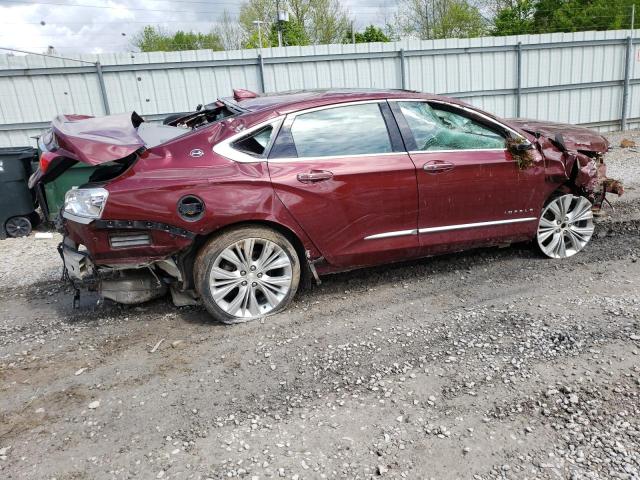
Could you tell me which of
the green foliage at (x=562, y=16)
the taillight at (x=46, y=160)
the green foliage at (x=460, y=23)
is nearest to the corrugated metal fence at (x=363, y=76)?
the taillight at (x=46, y=160)

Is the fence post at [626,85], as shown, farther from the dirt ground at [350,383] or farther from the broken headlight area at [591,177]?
the dirt ground at [350,383]

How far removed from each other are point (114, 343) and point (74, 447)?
3.93 feet

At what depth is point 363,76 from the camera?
39.2 ft

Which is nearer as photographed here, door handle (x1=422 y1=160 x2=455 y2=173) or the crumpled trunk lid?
door handle (x1=422 y1=160 x2=455 y2=173)

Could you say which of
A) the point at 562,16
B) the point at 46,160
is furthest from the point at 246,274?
the point at 562,16

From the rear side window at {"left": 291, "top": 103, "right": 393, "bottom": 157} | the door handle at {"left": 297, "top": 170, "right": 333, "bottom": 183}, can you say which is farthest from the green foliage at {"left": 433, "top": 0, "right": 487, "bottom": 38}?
the door handle at {"left": 297, "top": 170, "right": 333, "bottom": 183}

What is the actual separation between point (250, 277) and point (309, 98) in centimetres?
150

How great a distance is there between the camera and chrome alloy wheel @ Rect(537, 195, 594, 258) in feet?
16.3

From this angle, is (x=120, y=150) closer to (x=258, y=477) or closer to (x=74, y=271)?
(x=74, y=271)

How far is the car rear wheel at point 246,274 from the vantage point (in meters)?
3.85

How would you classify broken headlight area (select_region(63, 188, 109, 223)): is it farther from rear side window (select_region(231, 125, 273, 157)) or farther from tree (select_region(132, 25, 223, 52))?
tree (select_region(132, 25, 223, 52))

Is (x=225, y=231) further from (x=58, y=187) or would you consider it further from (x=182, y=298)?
(x=58, y=187)

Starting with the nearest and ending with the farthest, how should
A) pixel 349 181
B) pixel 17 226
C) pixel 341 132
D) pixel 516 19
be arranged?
pixel 349 181, pixel 341 132, pixel 17 226, pixel 516 19

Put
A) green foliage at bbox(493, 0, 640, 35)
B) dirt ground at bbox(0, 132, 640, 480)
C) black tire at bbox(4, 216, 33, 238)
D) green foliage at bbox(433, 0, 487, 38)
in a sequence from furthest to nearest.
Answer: green foliage at bbox(433, 0, 487, 38) < green foliage at bbox(493, 0, 640, 35) < black tire at bbox(4, 216, 33, 238) < dirt ground at bbox(0, 132, 640, 480)
